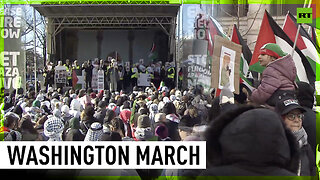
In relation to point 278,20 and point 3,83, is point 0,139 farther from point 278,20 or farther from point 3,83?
point 278,20

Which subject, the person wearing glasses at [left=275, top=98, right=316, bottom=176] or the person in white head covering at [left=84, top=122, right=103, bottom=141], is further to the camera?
the person in white head covering at [left=84, top=122, right=103, bottom=141]

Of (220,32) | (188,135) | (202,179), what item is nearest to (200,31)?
(220,32)

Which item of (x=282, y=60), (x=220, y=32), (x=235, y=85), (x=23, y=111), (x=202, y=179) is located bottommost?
(x=202, y=179)

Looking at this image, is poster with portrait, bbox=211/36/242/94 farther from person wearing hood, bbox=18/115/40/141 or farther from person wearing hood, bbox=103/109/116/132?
person wearing hood, bbox=18/115/40/141

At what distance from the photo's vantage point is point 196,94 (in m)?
2.83

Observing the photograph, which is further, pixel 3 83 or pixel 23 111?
pixel 23 111

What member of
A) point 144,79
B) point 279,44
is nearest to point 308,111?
point 279,44

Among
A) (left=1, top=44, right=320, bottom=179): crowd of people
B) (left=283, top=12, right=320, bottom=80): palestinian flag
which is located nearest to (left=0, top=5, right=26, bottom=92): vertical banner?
(left=1, top=44, right=320, bottom=179): crowd of people

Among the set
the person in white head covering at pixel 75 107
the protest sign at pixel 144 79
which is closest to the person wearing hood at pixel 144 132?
the person in white head covering at pixel 75 107

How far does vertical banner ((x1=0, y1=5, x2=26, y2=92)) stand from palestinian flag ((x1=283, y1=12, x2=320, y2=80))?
158 cm

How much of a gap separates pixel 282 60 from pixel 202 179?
37.7 inches

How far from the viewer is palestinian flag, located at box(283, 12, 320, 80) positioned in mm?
2510

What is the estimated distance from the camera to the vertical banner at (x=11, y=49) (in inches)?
88.8

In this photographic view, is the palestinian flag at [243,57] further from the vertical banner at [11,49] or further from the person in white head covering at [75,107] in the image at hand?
the person in white head covering at [75,107]
